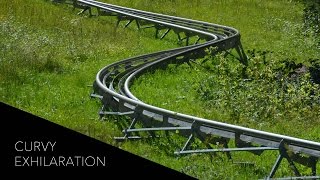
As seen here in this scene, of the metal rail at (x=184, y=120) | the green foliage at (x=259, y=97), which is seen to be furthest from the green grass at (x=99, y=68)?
the metal rail at (x=184, y=120)

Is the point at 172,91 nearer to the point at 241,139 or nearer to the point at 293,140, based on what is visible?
the point at 241,139

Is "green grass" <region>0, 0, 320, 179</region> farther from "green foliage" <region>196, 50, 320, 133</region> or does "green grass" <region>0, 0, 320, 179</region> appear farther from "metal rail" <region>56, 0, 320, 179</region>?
"metal rail" <region>56, 0, 320, 179</region>

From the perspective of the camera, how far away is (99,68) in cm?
2120

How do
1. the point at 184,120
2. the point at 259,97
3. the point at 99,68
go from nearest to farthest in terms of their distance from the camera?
the point at 184,120
the point at 259,97
the point at 99,68

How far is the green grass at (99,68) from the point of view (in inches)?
483

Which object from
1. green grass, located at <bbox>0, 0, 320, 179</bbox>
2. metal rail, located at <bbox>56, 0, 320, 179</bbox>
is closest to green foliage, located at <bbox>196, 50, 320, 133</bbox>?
green grass, located at <bbox>0, 0, 320, 179</bbox>

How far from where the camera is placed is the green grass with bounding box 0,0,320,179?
12273 millimetres

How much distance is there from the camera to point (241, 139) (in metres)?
11.4

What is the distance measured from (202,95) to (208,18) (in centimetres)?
2088

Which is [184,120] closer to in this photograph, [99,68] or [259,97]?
[259,97]

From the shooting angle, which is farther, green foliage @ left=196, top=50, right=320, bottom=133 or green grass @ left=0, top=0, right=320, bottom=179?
green foliage @ left=196, top=50, right=320, bottom=133

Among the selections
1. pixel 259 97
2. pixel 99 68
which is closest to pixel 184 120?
pixel 259 97

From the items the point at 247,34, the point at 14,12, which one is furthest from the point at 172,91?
the point at 247,34

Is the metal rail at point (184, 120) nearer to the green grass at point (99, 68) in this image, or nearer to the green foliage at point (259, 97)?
the green grass at point (99, 68)
